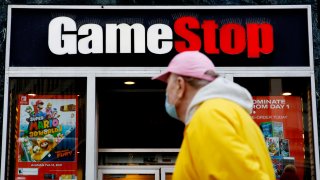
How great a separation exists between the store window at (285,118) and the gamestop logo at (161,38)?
1.51 feet

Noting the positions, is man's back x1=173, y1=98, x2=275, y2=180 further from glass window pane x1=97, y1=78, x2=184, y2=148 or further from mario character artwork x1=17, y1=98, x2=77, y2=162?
glass window pane x1=97, y1=78, x2=184, y2=148

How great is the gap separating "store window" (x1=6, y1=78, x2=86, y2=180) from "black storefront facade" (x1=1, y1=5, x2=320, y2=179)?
0.01m

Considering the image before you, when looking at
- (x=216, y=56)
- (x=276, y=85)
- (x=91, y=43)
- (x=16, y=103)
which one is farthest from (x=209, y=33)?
(x=16, y=103)

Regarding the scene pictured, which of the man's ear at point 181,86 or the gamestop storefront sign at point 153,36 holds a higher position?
the gamestop storefront sign at point 153,36

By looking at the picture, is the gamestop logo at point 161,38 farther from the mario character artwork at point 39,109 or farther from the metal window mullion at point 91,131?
the mario character artwork at point 39,109

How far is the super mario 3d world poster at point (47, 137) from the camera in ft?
20.6

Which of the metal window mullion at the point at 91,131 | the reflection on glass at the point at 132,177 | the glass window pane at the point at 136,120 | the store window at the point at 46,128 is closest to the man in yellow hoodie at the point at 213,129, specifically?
the metal window mullion at the point at 91,131

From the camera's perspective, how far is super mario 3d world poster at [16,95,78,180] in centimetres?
628

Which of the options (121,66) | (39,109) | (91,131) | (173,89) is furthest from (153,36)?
(173,89)

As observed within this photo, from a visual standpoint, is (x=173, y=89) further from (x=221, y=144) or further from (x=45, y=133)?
(x=45, y=133)

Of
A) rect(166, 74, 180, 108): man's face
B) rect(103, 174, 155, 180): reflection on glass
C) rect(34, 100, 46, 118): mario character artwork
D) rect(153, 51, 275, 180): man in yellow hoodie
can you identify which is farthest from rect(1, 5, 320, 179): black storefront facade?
rect(153, 51, 275, 180): man in yellow hoodie

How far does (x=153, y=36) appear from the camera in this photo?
21.1 feet

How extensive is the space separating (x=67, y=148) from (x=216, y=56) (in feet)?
7.44

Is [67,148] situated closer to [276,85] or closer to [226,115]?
[276,85]
